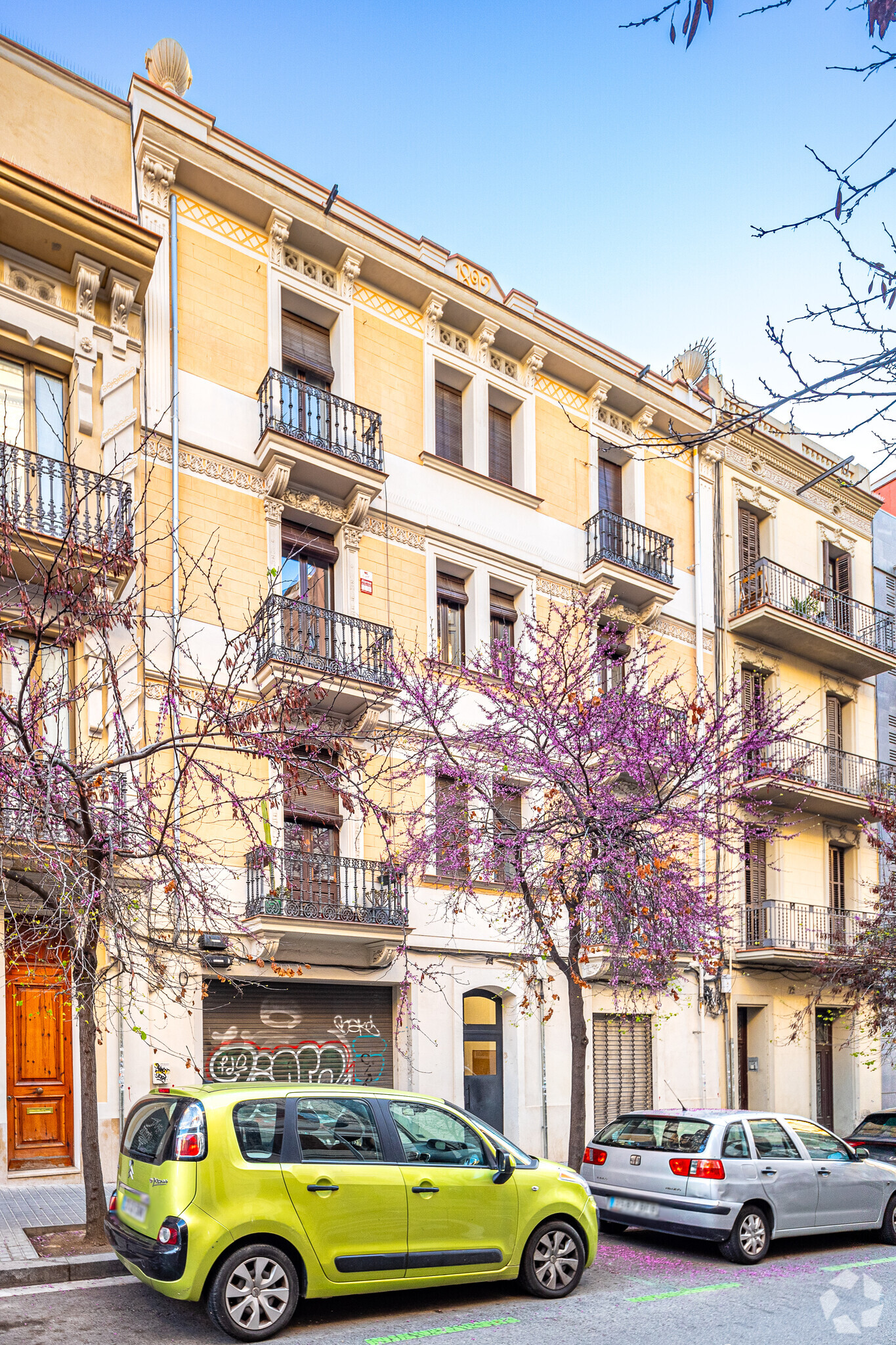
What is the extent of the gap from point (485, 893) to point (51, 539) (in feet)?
28.0

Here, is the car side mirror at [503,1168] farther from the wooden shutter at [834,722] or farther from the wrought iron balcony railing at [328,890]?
the wooden shutter at [834,722]

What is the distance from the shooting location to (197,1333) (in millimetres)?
7582

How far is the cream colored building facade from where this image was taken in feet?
50.0

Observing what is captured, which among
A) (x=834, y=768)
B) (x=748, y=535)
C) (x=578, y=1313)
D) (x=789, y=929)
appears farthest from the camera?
(x=748, y=535)

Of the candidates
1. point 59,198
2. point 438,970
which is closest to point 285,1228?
point 438,970

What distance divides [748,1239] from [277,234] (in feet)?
47.2

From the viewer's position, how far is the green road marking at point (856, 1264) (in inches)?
414

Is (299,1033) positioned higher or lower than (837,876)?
lower

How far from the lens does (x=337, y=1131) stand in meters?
8.23

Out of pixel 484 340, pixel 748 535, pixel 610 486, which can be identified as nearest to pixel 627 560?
pixel 610 486

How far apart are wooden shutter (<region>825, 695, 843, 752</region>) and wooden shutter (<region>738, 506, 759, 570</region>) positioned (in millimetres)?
3872

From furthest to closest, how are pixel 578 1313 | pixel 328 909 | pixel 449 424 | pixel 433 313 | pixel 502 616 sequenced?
pixel 449 424, pixel 502 616, pixel 433 313, pixel 328 909, pixel 578 1313

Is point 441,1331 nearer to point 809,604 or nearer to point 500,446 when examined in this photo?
point 500,446

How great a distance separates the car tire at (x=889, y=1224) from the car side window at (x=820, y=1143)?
652mm
